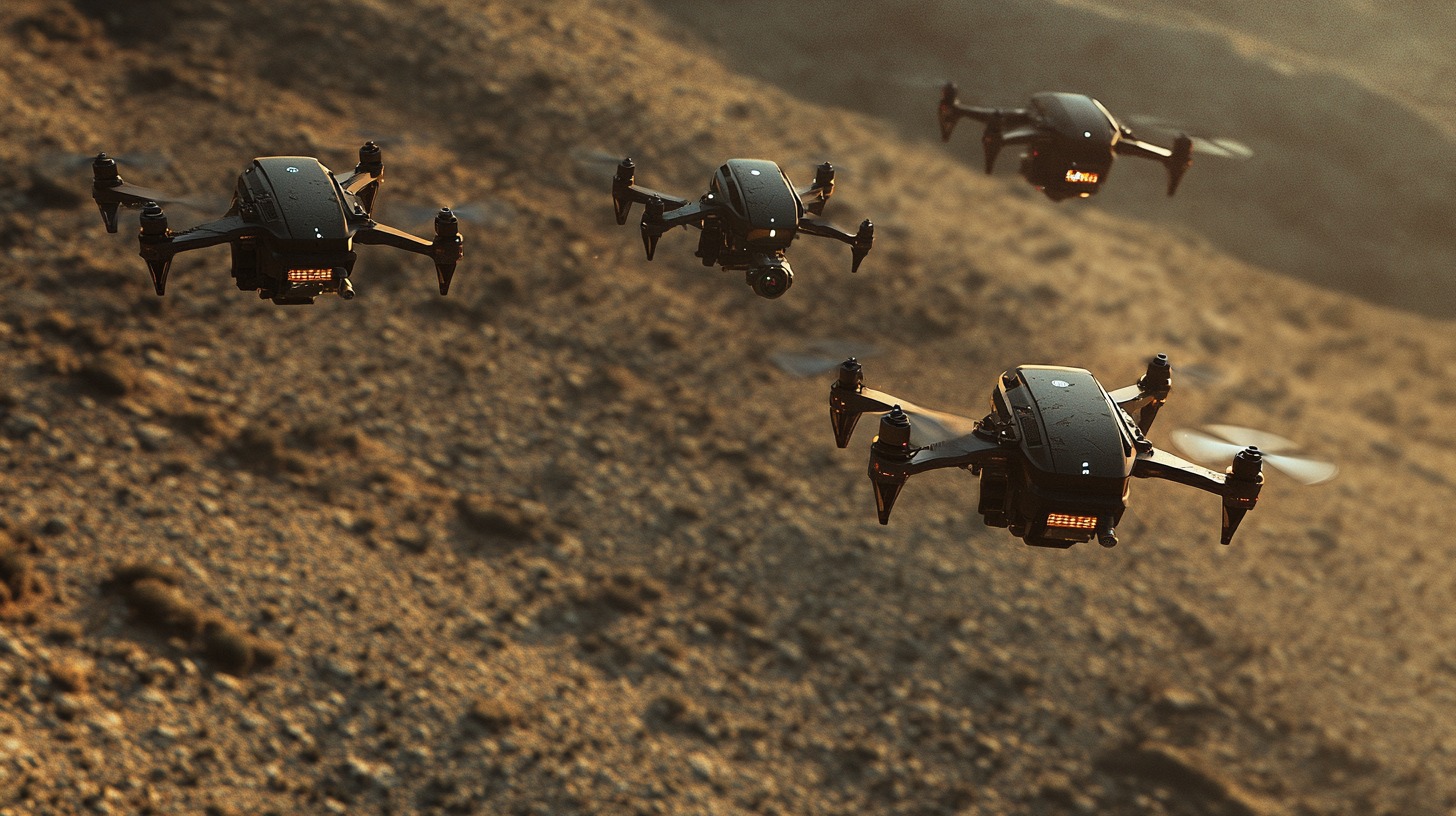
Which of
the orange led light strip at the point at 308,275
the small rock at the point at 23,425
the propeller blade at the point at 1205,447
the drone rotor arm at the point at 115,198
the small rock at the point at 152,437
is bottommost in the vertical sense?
the small rock at the point at 23,425

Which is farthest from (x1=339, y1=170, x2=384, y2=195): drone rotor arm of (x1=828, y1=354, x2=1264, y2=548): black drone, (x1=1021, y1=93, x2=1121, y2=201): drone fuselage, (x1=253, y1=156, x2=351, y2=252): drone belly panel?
(x1=1021, y1=93, x2=1121, y2=201): drone fuselage

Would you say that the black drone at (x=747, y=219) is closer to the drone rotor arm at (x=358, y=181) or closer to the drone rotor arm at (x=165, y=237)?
the drone rotor arm at (x=358, y=181)

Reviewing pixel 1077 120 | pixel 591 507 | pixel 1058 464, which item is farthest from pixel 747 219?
pixel 591 507

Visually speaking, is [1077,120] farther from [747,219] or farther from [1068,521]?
[1068,521]

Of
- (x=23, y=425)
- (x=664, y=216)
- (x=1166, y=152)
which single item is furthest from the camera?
(x=23, y=425)

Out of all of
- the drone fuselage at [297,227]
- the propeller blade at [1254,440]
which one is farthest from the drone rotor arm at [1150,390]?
the drone fuselage at [297,227]

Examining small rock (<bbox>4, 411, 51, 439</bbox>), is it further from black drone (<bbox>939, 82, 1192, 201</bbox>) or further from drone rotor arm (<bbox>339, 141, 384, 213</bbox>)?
black drone (<bbox>939, 82, 1192, 201</bbox>)
